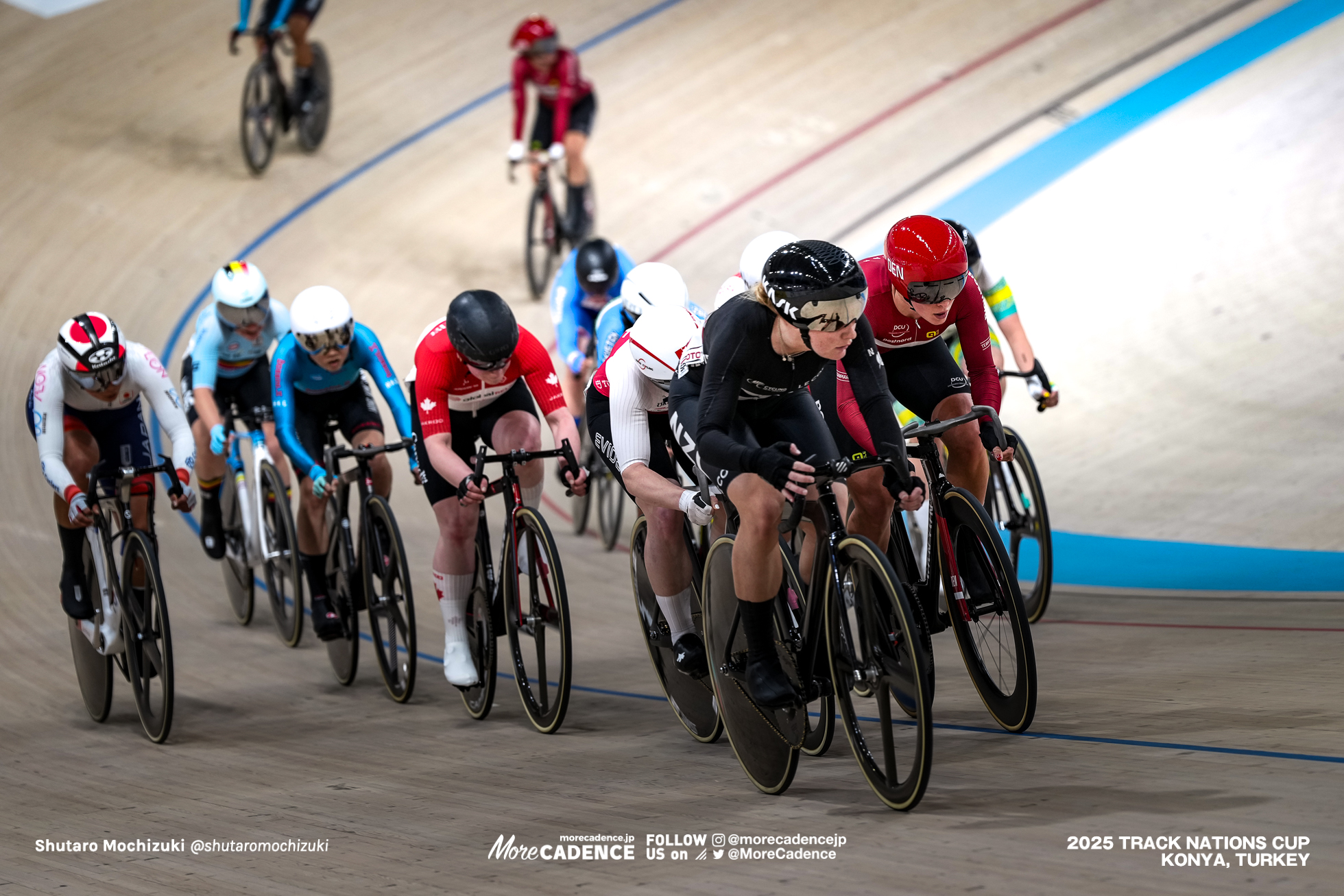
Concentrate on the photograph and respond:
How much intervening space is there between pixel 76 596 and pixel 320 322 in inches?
46.7

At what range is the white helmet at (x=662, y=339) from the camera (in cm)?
326

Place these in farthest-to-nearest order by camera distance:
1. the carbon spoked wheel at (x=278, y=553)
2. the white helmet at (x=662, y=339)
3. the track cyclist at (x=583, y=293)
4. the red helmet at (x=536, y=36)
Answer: the red helmet at (x=536, y=36) → the track cyclist at (x=583, y=293) → the carbon spoked wheel at (x=278, y=553) → the white helmet at (x=662, y=339)

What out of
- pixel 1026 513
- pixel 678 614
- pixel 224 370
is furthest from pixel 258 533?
pixel 1026 513

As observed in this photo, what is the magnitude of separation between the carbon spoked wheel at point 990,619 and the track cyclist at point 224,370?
2856mm

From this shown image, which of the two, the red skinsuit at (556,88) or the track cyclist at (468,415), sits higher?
the track cyclist at (468,415)

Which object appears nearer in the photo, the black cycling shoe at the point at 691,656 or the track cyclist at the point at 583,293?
the black cycling shoe at the point at 691,656

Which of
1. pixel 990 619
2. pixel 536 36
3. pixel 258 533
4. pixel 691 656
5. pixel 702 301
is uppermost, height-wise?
pixel 990 619

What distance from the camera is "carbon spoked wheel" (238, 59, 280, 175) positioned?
9.40 metres

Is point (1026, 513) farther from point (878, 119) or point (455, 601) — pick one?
point (878, 119)

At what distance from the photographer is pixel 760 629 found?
283 cm

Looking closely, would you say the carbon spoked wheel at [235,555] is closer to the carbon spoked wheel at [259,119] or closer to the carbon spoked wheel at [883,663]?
the carbon spoked wheel at [883,663]

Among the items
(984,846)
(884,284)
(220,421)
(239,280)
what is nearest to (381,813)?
(984,846)

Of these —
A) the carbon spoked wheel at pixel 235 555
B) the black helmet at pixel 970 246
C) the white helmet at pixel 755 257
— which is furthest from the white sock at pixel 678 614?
the carbon spoked wheel at pixel 235 555

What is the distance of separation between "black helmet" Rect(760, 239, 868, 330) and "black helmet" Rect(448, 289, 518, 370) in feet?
3.77
